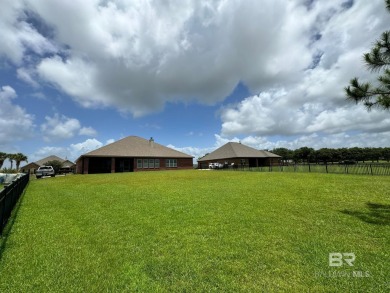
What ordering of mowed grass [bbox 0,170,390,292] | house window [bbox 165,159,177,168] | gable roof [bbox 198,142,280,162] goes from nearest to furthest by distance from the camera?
mowed grass [bbox 0,170,390,292] < house window [bbox 165,159,177,168] < gable roof [bbox 198,142,280,162]

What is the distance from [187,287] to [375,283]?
304 centimetres

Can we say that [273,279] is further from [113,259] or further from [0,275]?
[0,275]

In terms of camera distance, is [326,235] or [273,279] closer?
[273,279]

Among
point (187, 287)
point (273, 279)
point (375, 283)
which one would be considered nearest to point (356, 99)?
point (375, 283)

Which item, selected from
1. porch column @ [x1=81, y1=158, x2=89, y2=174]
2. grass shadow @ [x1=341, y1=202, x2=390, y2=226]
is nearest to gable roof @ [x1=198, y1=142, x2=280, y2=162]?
porch column @ [x1=81, y1=158, x2=89, y2=174]

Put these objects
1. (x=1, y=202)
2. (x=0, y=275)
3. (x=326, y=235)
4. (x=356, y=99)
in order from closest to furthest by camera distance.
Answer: (x=0, y=275) < (x=326, y=235) < (x=1, y=202) < (x=356, y=99)

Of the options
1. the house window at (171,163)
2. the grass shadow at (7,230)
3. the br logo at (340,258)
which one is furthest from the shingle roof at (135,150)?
the br logo at (340,258)

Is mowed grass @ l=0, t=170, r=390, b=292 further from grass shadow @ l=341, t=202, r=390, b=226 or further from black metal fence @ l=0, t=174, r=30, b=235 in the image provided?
black metal fence @ l=0, t=174, r=30, b=235

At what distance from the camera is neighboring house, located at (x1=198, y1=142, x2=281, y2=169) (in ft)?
178

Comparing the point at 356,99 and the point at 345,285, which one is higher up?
the point at 356,99

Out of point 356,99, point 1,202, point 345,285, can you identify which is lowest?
point 345,285

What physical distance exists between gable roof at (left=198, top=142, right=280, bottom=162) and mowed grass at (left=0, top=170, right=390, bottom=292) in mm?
46372

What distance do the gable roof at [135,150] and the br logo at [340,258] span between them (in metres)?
40.3

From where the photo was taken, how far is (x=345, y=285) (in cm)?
348
